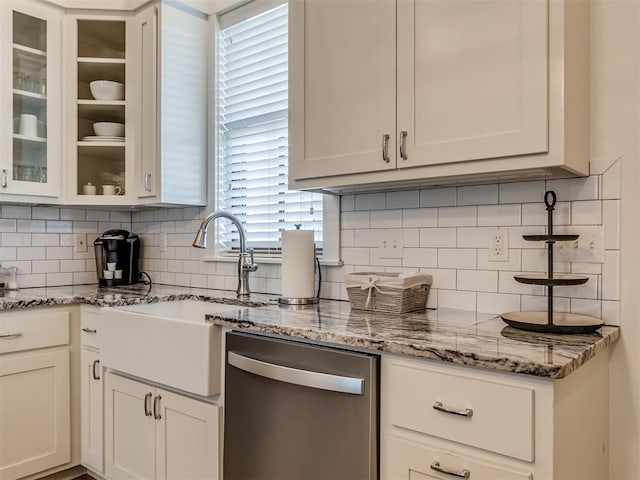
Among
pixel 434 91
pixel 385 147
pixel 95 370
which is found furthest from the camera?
pixel 95 370

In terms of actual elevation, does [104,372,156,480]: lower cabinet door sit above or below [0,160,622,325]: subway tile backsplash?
below

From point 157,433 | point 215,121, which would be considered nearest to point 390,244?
point 157,433

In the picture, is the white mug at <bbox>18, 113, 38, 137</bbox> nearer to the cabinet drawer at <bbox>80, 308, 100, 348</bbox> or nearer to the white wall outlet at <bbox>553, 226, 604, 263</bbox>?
the cabinet drawer at <bbox>80, 308, 100, 348</bbox>

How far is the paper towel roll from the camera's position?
2.12m

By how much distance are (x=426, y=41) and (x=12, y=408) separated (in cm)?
231

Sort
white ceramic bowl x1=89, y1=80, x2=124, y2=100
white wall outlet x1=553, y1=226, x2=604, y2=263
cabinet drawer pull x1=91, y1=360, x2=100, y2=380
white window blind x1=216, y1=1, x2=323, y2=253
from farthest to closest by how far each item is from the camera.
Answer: white ceramic bowl x1=89, y1=80, x2=124, y2=100 < white window blind x1=216, y1=1, x2=323, y2=253 < cabinet drawer pull x1=91, y1=360, x2=100, y2=380 < white wall outlet x1=553, y1=226, x2=604, y2=263

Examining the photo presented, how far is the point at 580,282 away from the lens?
1506mm

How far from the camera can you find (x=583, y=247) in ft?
5.41

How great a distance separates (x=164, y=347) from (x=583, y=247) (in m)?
1.53

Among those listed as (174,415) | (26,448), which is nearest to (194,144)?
(174,415)

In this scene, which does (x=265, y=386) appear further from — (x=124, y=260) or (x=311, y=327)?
(x=124, y=260)

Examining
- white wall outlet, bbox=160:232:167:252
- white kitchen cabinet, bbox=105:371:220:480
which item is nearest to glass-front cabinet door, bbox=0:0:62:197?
white wall outlet, bbox=160:232:167:252

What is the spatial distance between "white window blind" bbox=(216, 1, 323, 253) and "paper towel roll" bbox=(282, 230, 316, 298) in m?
0.31

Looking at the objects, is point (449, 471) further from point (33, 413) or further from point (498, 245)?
point (33, 413)
